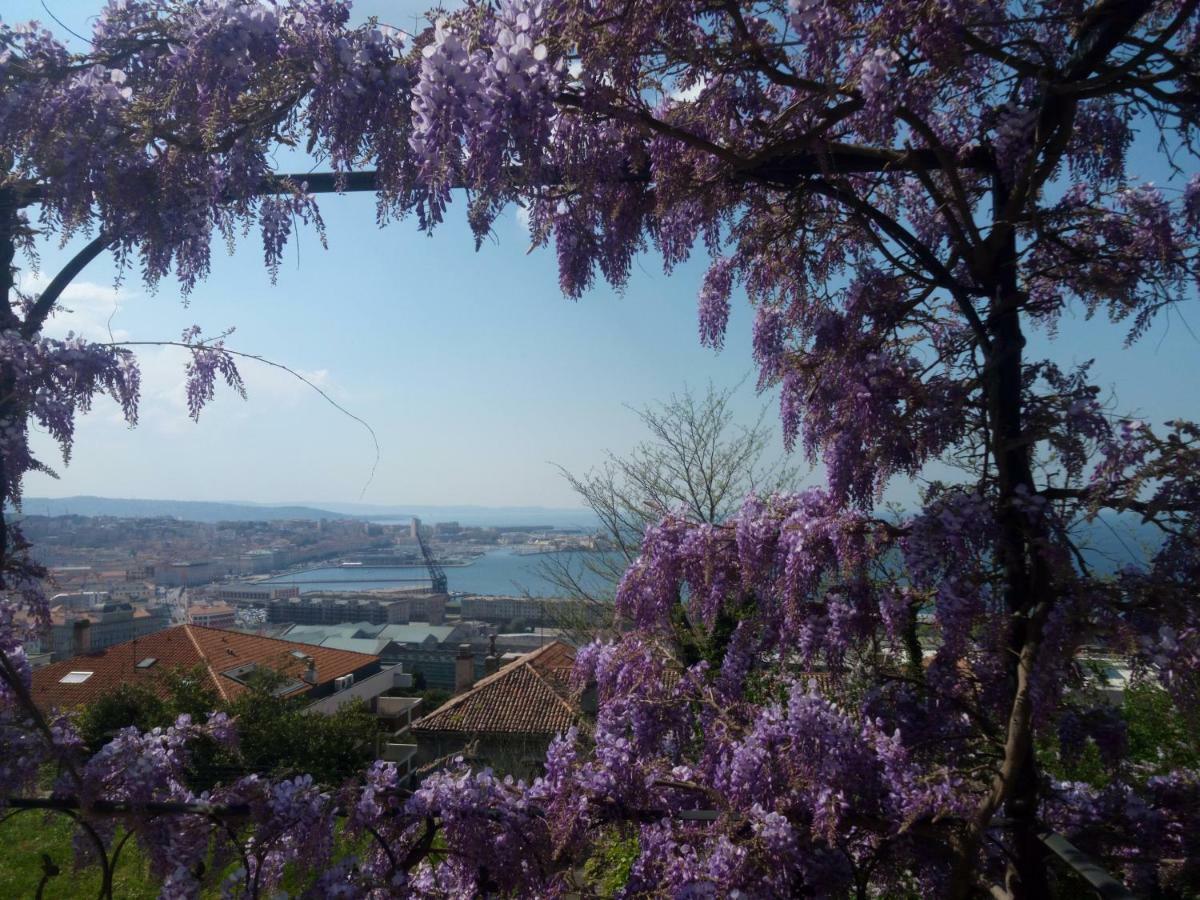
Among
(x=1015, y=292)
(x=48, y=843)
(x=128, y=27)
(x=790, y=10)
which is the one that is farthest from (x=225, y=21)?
(x=48, y=843)

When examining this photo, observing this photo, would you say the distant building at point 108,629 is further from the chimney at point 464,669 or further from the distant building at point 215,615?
the distant building at point 215,615

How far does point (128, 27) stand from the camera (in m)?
2.08

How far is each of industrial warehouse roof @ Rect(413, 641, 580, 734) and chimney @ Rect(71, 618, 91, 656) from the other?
26.8ft

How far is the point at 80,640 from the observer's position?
16.9 m

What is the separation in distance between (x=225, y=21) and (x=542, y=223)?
96cm

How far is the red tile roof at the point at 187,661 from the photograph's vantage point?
1483cm

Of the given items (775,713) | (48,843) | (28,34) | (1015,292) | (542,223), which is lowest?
(48,843)

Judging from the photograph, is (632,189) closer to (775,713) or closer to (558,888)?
(775,713)

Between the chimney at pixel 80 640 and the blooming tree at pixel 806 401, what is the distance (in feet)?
58.1

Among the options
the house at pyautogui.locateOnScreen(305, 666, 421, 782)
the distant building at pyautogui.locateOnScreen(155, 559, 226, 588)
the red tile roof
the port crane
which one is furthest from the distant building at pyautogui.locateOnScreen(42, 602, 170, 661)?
the port crane

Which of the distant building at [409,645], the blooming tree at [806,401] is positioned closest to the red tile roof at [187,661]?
the distant building at [409,645]

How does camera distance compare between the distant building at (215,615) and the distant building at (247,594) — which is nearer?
the distant building at (215,615)

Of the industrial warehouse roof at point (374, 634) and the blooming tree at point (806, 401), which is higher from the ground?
the blooming tree at point (806, 401)

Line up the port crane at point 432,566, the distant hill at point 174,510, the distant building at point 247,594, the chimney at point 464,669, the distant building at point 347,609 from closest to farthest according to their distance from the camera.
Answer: the distant hill at point 174,510
the chimney at point 464,669
the distant building at point 347,609
the distant building at point 247,594
the port crane at point 432,566
